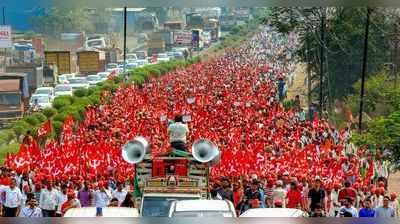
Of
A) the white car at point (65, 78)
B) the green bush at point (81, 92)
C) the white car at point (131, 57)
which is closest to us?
the green bush at point (81, 92)

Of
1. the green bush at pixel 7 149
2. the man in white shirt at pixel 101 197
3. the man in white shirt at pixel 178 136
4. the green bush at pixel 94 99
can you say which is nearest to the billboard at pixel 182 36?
the green bush at pixel 94 99

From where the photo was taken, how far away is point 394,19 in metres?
19.7

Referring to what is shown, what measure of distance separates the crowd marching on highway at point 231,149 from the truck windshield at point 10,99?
0.86m

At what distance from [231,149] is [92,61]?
265 inches

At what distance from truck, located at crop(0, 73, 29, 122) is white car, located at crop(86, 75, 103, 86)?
9.17 ft

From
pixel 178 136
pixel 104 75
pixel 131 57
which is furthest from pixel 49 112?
pixel 178 136

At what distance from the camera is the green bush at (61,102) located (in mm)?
19672

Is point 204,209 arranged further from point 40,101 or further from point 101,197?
point 40,101

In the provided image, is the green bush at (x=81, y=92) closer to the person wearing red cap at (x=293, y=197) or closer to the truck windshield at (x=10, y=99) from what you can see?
the truck windshield at (x=10, y=99)

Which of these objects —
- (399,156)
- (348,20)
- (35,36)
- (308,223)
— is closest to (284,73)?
(348,20)

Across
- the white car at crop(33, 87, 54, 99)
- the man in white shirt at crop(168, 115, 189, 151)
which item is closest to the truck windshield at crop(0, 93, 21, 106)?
the white car at crop(33, 87, 54, 99)

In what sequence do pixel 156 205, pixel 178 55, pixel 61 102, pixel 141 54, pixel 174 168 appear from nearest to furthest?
1. pixel 156 205
2. pixel 174 168
3. pixel 61 102
4. pixel 178 55
5. pixel 141 54

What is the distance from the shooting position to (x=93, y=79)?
21.8 m

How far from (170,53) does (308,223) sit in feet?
62.0
